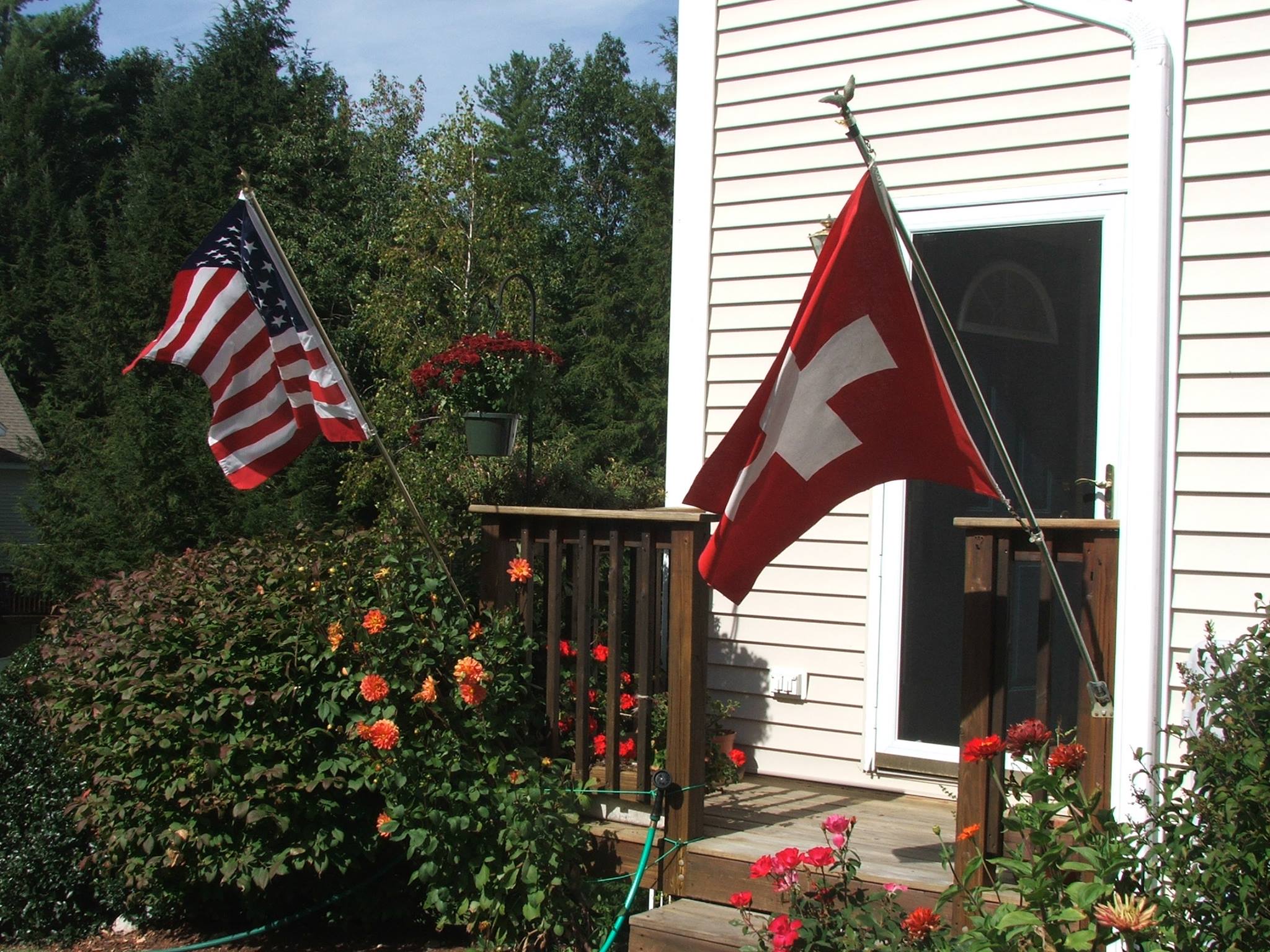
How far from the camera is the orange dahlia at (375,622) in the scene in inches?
154

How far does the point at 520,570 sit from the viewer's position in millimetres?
4148

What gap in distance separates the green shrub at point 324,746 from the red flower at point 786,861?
1.00 meters

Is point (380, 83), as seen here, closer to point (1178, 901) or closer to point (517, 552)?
point (517, 552)

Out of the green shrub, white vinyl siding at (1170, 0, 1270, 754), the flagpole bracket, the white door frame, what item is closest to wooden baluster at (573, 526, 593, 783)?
the green shrub

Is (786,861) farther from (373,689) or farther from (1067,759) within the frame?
(373,689)

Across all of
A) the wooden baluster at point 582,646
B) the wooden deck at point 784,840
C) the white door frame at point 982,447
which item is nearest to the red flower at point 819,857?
the wooden deck at point 784,840

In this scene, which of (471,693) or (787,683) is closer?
(471,693)

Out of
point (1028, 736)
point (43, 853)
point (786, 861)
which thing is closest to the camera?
point (1028, 736)

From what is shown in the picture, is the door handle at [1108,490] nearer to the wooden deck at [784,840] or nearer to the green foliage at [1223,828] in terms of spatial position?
the wooden deck at [784,840]

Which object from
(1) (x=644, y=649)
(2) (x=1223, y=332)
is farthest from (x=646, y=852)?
(2) (x=1223, y=332)

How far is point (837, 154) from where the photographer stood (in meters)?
4.82

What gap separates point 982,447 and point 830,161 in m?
1.38

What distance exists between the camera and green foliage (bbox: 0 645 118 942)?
4.67 meters

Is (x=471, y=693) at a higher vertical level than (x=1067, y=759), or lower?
lower
